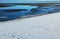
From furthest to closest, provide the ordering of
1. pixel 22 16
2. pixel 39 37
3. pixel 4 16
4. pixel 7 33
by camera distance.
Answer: pixel 22 16
pixel 4 16
pixel 7 33
pixel 39 37

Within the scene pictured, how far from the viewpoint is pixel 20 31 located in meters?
1.76

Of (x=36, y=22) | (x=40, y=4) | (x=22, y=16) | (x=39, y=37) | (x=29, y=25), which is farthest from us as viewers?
(x=40, y=4)

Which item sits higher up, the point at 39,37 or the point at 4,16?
the point at 4,16

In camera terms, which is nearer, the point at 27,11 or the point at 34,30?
the point at 34,30

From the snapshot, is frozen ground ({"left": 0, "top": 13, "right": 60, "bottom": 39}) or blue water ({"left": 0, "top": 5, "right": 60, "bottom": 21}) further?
blue water ({"left": 0, "top": 5, "right": 60, "bottom": 21})

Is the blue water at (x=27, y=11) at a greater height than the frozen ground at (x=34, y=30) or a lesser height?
greater

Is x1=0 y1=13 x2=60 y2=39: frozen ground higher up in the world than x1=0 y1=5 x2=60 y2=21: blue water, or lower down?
lower down

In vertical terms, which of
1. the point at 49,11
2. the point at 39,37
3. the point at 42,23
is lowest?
the point at 39,37

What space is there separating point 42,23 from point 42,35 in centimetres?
49

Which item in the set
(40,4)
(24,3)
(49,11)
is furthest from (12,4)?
(49,11)

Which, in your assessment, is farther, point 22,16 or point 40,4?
point 40,4

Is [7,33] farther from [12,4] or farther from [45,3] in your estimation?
[45,3]

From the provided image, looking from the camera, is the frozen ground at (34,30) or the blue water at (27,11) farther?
the blue water at (27,11)

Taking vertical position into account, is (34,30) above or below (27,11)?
below
